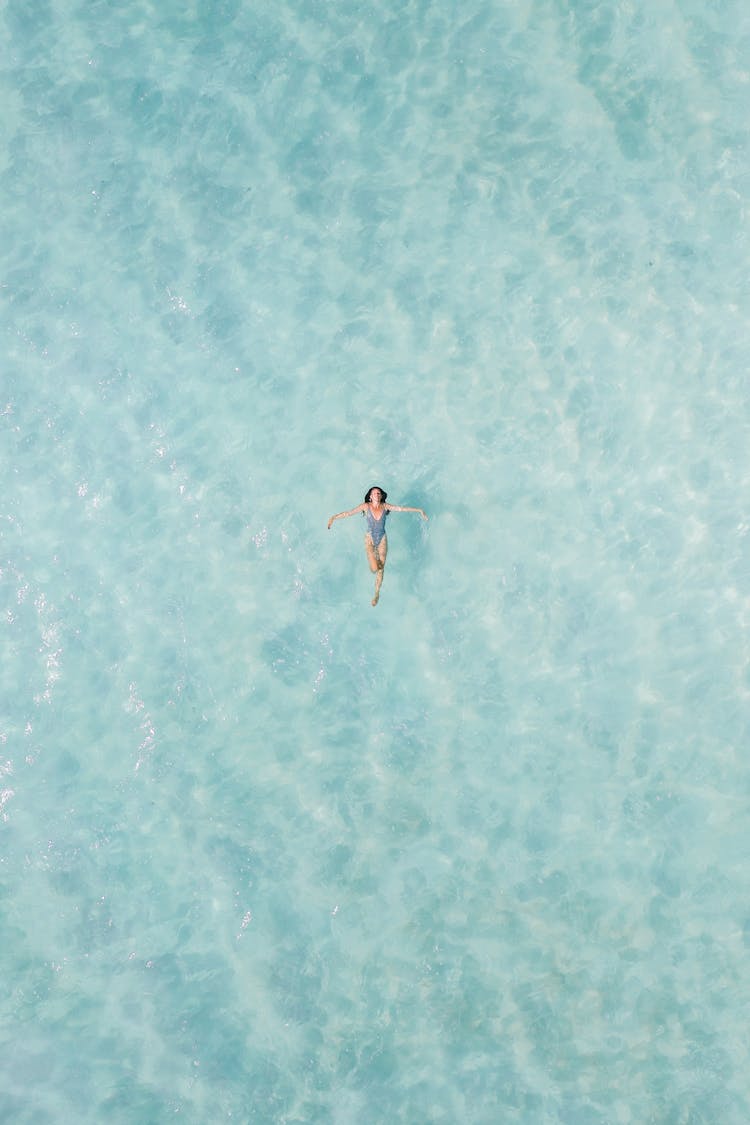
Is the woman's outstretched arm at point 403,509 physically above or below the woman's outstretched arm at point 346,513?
above

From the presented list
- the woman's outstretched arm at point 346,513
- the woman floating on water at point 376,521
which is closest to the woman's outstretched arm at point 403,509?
the woman floating on water at point 376,521

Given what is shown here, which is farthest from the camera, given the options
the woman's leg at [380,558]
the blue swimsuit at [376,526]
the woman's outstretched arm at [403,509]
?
the woman's leg at [380,558]

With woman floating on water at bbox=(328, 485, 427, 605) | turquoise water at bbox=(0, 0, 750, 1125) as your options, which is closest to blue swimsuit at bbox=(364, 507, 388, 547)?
woman floating on water at bbox=(328, 485, 427, 605)

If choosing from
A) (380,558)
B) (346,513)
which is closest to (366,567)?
(380,558)

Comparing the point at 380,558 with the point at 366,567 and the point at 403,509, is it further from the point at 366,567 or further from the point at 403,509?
the point at 403,509

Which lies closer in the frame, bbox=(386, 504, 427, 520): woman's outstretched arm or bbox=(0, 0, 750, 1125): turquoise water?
bbox=(386, 504, 427, 520): woman's outstretched arm

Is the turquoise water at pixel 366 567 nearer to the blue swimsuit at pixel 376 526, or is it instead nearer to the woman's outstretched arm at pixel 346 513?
the woman's outstretched arm at pixel 346 513

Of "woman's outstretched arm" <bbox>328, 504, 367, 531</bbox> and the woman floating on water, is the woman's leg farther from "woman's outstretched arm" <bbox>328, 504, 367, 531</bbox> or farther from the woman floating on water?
"woman's outstretched arm" <bbox>328, 504, 367, 531</bbox>
